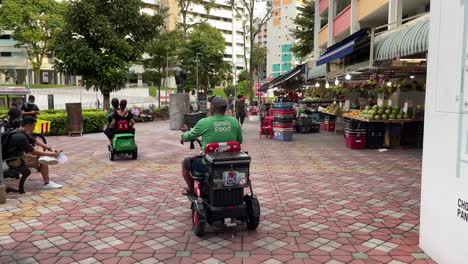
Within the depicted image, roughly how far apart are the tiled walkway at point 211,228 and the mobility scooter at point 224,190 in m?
0.22

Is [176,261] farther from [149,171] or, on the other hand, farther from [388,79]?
[388,79]

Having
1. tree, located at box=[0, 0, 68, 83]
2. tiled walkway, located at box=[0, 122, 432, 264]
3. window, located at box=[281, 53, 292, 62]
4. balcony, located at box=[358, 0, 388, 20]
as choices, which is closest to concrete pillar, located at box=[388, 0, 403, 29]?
balcony, located at box=[358, 0, 388, 20]

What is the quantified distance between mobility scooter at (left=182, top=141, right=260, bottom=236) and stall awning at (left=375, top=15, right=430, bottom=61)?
5173mm

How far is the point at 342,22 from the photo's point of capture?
69.7 ft

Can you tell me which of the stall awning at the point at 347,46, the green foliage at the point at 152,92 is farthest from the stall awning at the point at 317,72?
the green foliage at the point at 152,92

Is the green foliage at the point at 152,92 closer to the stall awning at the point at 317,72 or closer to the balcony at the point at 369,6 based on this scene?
the stall awning at the point at 317,72

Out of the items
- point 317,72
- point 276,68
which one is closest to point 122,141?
point 317,72

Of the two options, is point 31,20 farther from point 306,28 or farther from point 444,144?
point 444,144

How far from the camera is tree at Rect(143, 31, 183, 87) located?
3198 centimetres

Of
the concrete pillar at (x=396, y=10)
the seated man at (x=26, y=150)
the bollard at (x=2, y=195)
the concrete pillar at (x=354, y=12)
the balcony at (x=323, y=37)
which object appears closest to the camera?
the bollard at (x=2, y=195)

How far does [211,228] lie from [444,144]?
2948 millimetres

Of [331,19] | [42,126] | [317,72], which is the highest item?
[331,19]

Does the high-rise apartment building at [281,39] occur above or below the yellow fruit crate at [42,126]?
above

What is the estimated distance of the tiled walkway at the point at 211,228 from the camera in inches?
173
